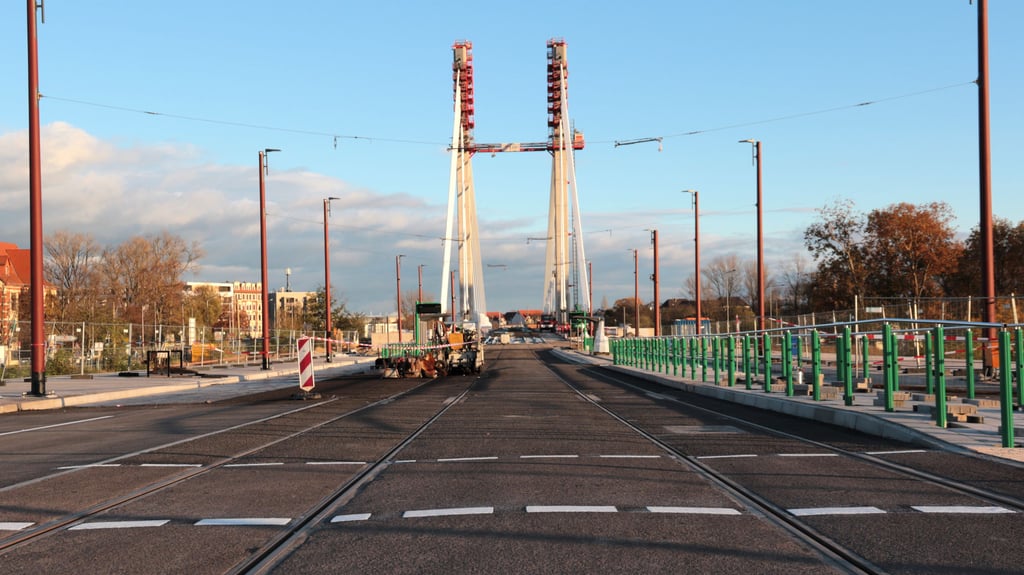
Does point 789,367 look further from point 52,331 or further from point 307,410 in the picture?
point 52,331

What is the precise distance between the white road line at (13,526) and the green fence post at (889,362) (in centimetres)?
1126

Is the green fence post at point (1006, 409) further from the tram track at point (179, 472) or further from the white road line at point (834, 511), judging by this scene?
the tram track at point (179, 472)

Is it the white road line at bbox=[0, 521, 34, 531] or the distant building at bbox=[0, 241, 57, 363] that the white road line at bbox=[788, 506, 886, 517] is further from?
the distant building at bbox=[0, 241, 57, 363]

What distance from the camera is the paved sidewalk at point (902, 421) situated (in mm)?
10648

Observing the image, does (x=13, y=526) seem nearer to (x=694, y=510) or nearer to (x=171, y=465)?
(x=171, y=465)

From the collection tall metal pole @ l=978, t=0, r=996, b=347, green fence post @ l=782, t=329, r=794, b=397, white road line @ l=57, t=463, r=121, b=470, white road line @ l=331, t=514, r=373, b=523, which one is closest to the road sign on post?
green fence post @ l=782, t=329, r=794, b=397

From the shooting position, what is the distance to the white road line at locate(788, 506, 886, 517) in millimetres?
6910

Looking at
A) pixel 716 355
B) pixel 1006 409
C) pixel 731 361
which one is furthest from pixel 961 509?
pixel 716 355

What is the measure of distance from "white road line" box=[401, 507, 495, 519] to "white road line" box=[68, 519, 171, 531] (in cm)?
180

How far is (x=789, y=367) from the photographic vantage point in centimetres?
1838

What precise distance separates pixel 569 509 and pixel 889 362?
8.54m

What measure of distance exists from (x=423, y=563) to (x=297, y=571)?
72 centimetres

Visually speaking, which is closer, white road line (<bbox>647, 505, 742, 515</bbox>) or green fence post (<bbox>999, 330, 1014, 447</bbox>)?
white road line (<bbox>647, 505, 742, 515</bbox>)

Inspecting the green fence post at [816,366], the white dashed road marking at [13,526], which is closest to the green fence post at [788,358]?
the green fence post at [816,366]
